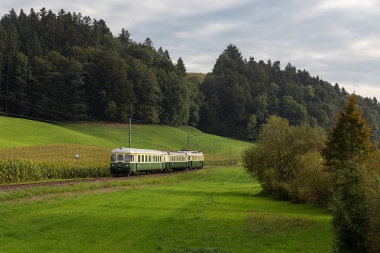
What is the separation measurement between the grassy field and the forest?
71.4 m

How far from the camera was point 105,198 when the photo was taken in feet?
93.9

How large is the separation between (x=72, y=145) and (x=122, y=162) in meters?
28.4

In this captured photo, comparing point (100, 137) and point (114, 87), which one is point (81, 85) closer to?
point (114, 87)

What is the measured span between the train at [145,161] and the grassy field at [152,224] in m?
16.9

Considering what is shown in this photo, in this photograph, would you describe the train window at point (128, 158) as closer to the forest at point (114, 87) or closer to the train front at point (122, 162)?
the train front at point (122, 162)

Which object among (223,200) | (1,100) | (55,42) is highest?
(55,42)

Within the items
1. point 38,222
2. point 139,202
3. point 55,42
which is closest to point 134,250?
point 38,222

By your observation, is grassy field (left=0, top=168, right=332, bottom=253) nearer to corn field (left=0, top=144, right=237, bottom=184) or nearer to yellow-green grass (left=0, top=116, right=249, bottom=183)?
corn field (left=0, top=144, right=237, bottom=184)

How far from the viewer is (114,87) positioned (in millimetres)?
115625

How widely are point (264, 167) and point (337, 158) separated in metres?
10.6

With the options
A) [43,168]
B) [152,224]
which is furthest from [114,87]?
[152,224]

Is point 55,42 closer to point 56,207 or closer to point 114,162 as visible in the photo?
point 114,162

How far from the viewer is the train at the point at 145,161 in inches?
1886

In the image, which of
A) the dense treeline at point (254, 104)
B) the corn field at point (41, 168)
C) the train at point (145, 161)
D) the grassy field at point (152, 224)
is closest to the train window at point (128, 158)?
the train at point (145, 161)
